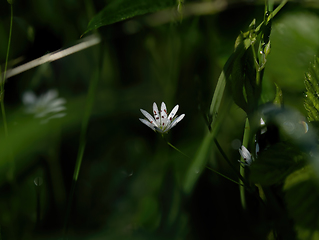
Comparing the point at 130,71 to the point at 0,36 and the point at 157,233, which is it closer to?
the point at 0,36

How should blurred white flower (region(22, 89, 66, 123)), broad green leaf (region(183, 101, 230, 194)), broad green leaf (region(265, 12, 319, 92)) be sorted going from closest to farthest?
broad green leaf (region(183, 101, 230, 194)) < broad green leaf (region(265, 12, 319, 92)) < blurred white flower (region(22, 89, 66, 123))

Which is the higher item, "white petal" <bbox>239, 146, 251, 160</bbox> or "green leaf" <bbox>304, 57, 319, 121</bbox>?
"green leaf" <bbox>304, 57, 319, 121</bbox>

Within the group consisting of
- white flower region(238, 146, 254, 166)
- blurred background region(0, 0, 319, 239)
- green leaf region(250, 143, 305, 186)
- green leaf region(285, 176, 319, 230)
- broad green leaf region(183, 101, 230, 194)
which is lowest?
green leaf region(285, 176, 319, 230)

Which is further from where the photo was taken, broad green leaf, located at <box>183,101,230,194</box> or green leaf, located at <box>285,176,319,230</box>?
broad green leaf, located at <box>183,101,230,194</box>

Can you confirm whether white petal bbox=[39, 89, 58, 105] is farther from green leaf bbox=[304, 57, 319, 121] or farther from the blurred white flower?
green leaf bbox=[304, 57, 319, 121]

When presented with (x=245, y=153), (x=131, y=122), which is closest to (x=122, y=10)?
(x=131, y=122)

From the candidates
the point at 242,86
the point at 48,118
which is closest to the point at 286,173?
the point at 242,86

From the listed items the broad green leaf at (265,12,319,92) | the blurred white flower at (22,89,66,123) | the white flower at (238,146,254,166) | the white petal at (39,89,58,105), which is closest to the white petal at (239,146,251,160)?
the white flower at (238,146,254,166)
